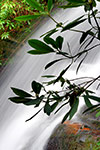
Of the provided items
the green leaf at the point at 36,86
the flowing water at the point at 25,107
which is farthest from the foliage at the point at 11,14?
the green leaf at the point at 36,86

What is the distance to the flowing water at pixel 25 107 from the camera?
7.71 ft

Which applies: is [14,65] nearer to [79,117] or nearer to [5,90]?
[5,90]

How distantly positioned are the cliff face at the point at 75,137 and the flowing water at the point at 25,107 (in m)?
0.18

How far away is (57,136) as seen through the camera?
186 centimetres

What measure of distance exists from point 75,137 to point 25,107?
4.99 feet

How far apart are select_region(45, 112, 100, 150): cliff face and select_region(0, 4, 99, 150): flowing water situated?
18cm

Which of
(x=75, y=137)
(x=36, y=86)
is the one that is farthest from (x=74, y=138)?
(x=36, y=86)

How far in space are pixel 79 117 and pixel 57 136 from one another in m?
0.31

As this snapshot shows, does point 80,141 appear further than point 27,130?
No

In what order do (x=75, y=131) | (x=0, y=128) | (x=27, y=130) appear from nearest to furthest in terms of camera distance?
(x=75, y=131) → (x=27, y=130) → (x=0, y=128)

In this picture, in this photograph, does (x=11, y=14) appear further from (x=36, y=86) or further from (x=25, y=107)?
(x=36, y=86)

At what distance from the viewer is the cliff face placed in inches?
64.5

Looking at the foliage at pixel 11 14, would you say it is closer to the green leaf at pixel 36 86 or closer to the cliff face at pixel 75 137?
the cliff face at pixel 75 137

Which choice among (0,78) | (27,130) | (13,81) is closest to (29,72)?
(13,81)
